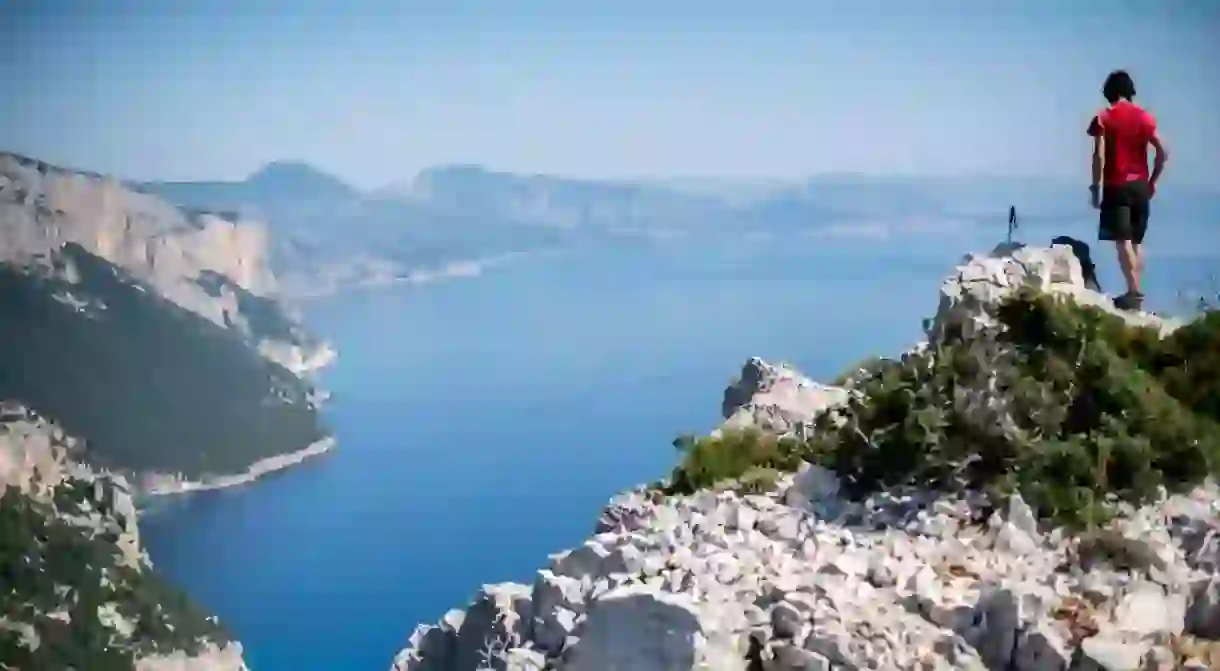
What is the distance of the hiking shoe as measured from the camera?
15.3 feet

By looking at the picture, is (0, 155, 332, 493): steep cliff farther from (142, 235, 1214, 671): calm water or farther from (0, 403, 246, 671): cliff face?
(0, 403, 246, 671): cliff face

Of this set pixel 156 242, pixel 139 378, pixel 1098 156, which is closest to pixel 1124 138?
pixel 1098 156

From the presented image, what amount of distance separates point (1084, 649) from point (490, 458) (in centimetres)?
4905

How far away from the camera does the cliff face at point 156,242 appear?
49.2 meters

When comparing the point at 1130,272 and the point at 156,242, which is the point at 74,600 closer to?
the point at 1130,272

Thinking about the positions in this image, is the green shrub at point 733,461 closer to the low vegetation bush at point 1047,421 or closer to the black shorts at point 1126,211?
the low vegetation bush at point 1047,421

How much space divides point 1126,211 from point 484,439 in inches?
2006

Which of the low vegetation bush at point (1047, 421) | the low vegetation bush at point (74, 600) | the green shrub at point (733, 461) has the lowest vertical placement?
the low vegetation bush at point (74, 600)

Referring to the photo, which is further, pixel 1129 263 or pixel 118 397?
pixel 118 397

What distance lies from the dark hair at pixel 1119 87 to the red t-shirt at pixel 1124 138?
0.03 m

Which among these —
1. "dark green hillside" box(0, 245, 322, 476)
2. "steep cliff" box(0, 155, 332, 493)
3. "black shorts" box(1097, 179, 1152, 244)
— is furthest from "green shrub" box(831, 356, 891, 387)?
"dark green hillside" box(0, 245, 322, 476)

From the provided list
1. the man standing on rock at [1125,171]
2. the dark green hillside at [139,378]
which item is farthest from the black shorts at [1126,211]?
the dark green hillside at [139,378]

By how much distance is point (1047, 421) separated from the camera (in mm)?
3455

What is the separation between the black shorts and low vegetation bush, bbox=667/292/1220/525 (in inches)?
21.6
